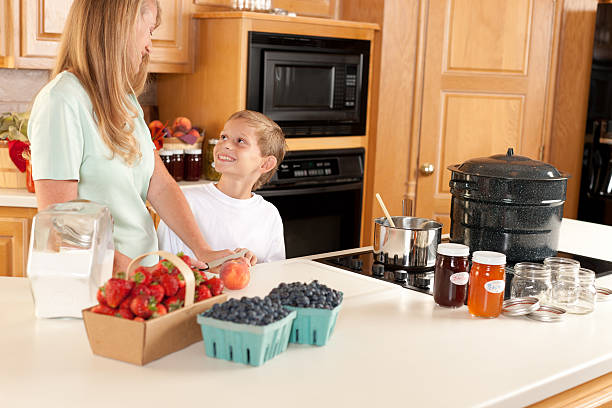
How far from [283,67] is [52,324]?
6.98 ft

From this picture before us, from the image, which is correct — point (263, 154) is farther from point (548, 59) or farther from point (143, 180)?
point (548, 59)

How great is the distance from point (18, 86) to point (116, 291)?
95.0 inches

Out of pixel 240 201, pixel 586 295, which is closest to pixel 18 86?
pixel 240 201

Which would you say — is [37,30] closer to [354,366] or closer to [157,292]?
[157,292]

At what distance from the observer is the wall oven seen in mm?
3447

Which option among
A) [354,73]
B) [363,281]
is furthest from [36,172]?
[354,73]

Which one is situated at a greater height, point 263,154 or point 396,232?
point 263,154

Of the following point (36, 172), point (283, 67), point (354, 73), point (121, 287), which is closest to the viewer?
point (121, 287)

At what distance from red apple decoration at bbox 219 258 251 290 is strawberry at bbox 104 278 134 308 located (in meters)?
0.43

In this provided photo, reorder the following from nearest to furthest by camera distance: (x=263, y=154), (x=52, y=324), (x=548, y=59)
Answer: (x=52, y=324), (x=263, y=154), (x=548, y=59)

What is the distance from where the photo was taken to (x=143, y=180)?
1.99m

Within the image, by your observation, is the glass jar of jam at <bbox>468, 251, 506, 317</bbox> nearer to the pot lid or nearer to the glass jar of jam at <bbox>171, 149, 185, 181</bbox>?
the pot lid

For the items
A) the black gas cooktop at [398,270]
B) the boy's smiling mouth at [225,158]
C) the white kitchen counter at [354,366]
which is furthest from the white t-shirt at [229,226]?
the white kitchen counter at [354,366]

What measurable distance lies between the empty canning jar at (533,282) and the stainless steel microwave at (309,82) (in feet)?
5.88
